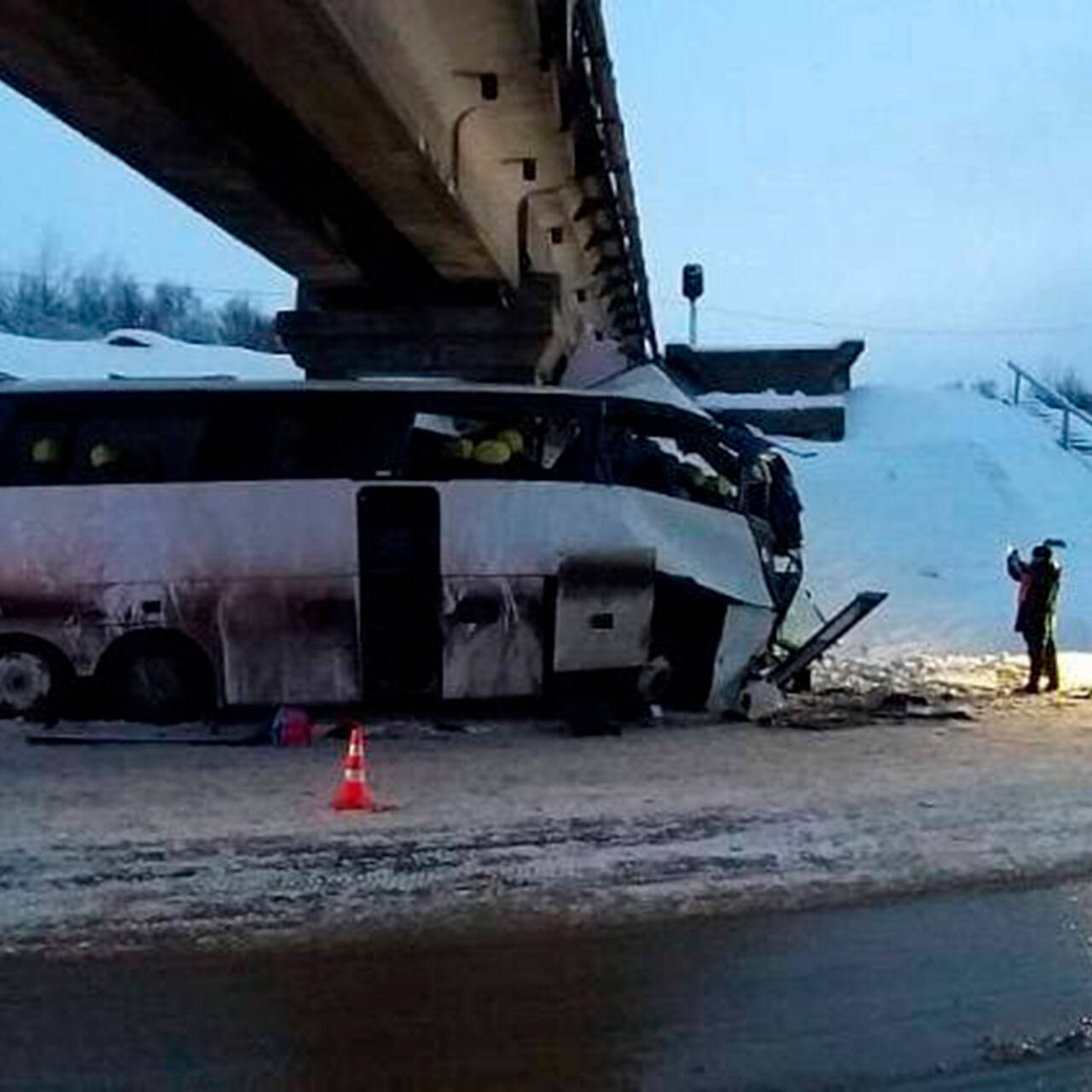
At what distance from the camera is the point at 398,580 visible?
13156 millimetres

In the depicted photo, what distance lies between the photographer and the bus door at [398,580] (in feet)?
43.1

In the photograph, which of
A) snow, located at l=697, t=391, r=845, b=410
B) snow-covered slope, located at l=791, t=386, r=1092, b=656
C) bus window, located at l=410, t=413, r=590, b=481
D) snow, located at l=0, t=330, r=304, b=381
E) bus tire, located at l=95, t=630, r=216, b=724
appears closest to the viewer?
bus tire, located at l=95, t=630, r=216, b=724

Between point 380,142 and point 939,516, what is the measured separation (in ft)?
74.5

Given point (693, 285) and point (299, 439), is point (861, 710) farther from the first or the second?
point (693, 285)

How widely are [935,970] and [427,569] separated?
7589mm

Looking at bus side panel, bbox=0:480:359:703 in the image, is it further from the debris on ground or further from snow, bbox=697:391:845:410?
snow, bbox=697:391:845:410

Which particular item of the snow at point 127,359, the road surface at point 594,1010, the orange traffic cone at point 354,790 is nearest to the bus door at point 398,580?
the orange traffic cone at point 354,790

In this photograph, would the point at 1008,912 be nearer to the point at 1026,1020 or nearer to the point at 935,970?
the point at 935,970

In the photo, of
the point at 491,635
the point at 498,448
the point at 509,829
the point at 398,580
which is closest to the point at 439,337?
the point at 498,448

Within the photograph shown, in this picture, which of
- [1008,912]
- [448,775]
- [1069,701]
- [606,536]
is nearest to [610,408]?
[606,536]

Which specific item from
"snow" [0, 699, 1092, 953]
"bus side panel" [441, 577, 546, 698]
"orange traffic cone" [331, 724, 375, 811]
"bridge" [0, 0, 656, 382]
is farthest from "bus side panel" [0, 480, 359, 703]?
"orange traffic cone" [331, 724, 375, 811]

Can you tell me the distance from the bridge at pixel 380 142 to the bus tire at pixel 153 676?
3.92m

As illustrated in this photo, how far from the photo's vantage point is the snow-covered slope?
24281 millimetres

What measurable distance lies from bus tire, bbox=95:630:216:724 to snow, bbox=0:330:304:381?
100 feet
